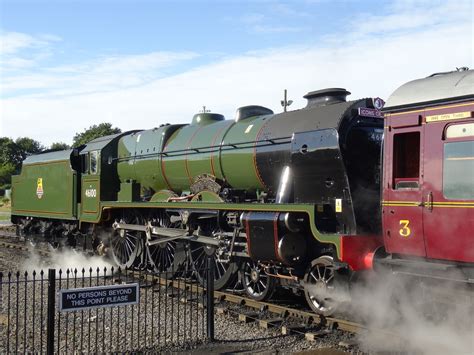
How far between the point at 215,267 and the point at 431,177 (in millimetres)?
5475

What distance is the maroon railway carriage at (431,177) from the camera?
19.2 feet

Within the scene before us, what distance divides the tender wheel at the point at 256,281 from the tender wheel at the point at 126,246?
12.7 feet

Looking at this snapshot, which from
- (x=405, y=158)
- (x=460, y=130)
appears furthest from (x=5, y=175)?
(x=460, y=130)

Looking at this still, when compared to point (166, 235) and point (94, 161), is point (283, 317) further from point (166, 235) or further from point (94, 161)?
point (94, 161)

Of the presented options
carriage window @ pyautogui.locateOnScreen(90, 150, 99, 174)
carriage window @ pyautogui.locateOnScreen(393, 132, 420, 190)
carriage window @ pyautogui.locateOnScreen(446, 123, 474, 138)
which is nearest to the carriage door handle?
carriage window @ pyautogui.locateOnScreen(393, 132, 420, 190)

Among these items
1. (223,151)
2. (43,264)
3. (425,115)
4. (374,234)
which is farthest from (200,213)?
(43,264)

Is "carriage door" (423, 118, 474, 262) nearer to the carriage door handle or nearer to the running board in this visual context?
the carriage door handle

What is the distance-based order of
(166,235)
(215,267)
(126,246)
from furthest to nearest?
(126,246), (166,235), (215,267)

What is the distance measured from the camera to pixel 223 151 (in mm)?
10344

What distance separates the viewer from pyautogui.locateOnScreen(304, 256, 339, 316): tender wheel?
7766mm

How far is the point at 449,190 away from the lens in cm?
598

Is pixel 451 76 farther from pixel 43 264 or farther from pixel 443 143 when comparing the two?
pixel 43 264

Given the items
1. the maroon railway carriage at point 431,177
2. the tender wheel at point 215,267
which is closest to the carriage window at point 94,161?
the tender wheel at point 215,267

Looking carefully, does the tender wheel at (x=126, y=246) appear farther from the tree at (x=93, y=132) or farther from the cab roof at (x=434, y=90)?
the tree at (x=93, y=132)
